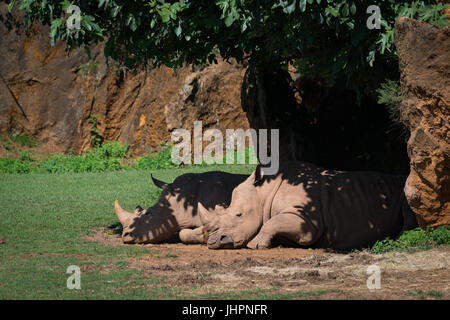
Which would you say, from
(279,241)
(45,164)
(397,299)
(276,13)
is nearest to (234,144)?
(45,164)

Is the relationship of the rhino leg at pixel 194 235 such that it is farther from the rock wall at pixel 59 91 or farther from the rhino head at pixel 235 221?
the rock wall at pixel 59 91

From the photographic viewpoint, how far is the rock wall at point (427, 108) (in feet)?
25.7

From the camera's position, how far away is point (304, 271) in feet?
25.5

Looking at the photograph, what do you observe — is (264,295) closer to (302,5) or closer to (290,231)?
(290,231)

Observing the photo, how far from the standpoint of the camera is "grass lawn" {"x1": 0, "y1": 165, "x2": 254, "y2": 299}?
7082mm

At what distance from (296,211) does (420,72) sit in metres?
2.79

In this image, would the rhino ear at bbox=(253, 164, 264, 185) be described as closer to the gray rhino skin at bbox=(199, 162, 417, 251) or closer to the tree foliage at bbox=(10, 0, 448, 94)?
the gray rhino skin at bbox=(199, 162, 417, 251)

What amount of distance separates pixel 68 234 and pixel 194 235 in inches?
82.9

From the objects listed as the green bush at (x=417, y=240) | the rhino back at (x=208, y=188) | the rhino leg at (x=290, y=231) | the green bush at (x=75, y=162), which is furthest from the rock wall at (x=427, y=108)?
the green bush at (x=75, y=162)

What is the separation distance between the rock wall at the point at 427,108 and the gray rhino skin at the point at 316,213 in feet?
3.67

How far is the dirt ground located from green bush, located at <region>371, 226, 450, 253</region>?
0.78 feet

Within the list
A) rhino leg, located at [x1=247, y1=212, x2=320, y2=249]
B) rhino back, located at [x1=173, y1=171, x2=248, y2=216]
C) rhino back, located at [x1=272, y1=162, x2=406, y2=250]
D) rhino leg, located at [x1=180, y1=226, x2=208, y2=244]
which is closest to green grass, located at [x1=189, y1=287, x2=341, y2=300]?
rhino leg, located at [x1=247, y1=212, x2=320, y2=249]

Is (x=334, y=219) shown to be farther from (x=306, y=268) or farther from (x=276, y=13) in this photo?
(x=276, y=13)

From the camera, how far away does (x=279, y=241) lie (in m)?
9.87
